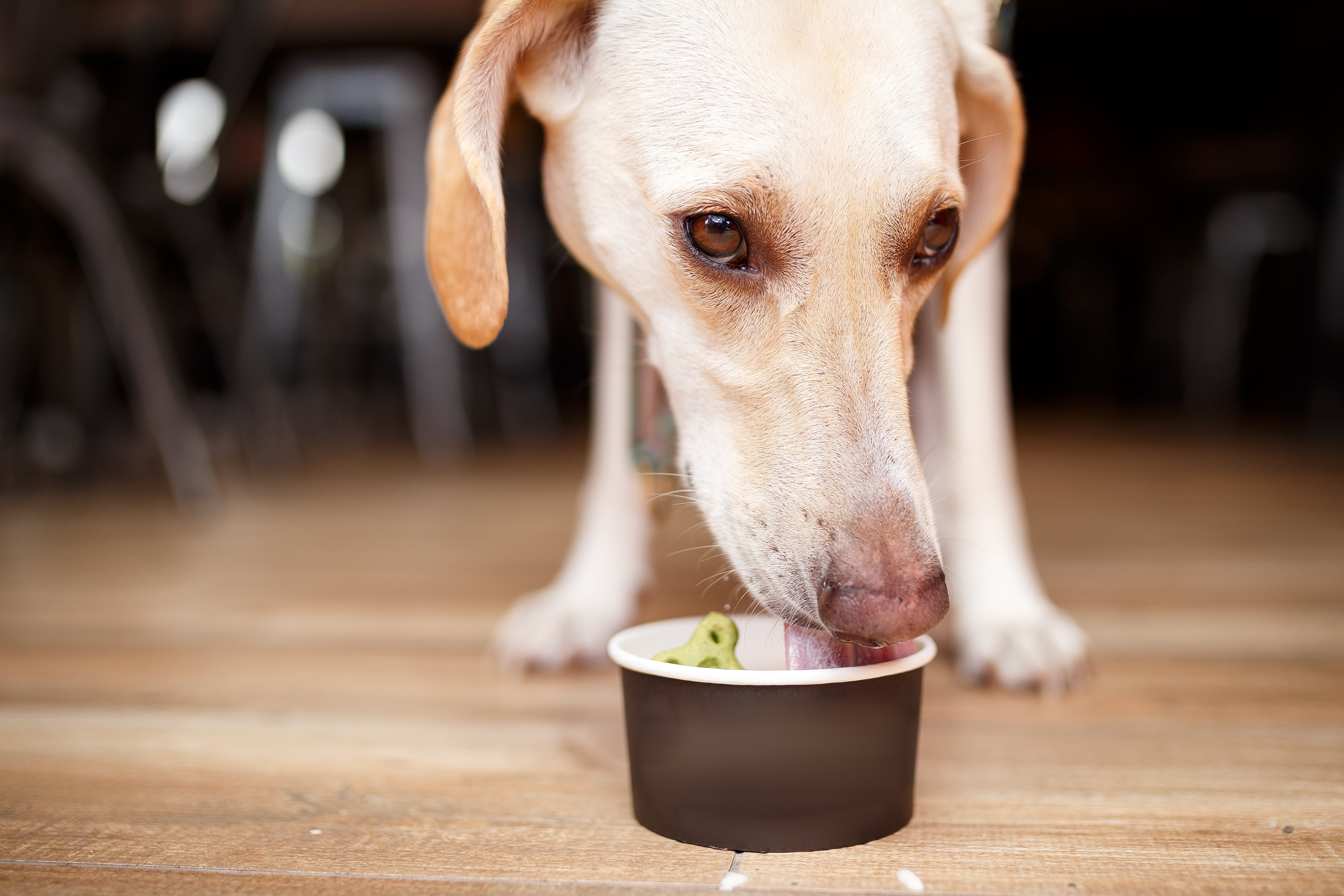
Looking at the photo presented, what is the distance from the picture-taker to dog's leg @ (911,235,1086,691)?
52.2 inches

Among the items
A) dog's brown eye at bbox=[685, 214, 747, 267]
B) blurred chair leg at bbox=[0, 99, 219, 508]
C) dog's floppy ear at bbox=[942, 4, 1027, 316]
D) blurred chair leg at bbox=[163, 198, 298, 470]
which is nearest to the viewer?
dog's brown eye at bbox=[685, 214, 747, 267]

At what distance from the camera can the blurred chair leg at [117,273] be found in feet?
7.50

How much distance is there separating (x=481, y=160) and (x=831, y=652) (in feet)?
1.81

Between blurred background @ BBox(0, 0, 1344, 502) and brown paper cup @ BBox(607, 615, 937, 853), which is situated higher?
blurred background @ BBox(0, 0, 1344, 502)

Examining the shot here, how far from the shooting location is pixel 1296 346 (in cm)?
588

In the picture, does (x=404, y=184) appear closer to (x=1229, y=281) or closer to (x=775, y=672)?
(x=775, y=672)

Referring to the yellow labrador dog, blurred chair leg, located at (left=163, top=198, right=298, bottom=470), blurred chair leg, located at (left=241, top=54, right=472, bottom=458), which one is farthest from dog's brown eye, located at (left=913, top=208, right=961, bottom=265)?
blurred chair leg, located at (left=241, top=54, right=472, bottom=458)

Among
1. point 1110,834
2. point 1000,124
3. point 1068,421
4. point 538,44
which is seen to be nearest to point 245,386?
point 538,44

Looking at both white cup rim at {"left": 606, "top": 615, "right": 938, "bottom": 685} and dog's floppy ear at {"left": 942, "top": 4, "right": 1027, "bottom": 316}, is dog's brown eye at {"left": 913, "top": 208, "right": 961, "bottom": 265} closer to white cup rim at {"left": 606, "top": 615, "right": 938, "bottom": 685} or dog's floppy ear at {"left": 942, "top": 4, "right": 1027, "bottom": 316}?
dog's floppy ear at {"left": 942, "top": 4, "right": 1027, "bottom": 316}

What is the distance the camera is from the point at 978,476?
57.0 inches

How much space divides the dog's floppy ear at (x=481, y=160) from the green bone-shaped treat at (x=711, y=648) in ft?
1.27

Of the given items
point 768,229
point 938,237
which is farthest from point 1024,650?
point 768,229

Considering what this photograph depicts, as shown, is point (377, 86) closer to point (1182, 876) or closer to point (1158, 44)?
point (1182, 876)

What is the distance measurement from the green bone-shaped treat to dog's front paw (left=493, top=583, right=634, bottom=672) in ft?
1.65
